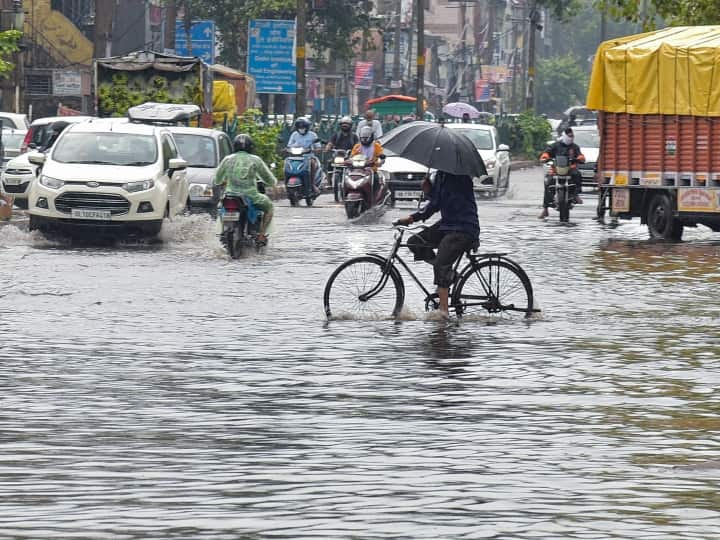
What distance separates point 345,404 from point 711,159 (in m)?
16.9

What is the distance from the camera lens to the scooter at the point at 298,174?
34.5 metres

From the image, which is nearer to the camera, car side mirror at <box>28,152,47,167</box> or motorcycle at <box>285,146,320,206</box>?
car side mirror at <box>28,152,47,167</box>

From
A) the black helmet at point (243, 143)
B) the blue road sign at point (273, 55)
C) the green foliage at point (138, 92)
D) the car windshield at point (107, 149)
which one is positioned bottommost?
the car windshield at point (107, 149)

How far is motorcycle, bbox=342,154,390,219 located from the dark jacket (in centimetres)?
1499

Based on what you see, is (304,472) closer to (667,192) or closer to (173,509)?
(173,509)

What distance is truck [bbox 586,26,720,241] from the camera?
86.4 ft

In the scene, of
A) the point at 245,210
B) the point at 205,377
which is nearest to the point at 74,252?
the point at 245,210

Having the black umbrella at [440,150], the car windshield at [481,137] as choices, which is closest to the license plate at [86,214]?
the black umbrella at [440,150]

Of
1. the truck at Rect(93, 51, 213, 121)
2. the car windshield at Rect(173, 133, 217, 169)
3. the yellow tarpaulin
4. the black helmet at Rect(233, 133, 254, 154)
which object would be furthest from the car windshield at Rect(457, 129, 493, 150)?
the black helmet at Rect(233, 133, 254, 154)

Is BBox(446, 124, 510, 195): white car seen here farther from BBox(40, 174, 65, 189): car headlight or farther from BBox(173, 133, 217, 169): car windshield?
BBox(40, 174, 65, 189): car headlight

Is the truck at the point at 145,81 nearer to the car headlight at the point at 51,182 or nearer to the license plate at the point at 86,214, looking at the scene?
the car headlight at the point at 51,182

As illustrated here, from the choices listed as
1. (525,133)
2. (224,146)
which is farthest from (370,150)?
(525,133)

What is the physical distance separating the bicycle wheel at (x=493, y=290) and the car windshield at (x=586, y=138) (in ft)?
95.4

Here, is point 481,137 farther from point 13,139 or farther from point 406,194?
point 13,139
